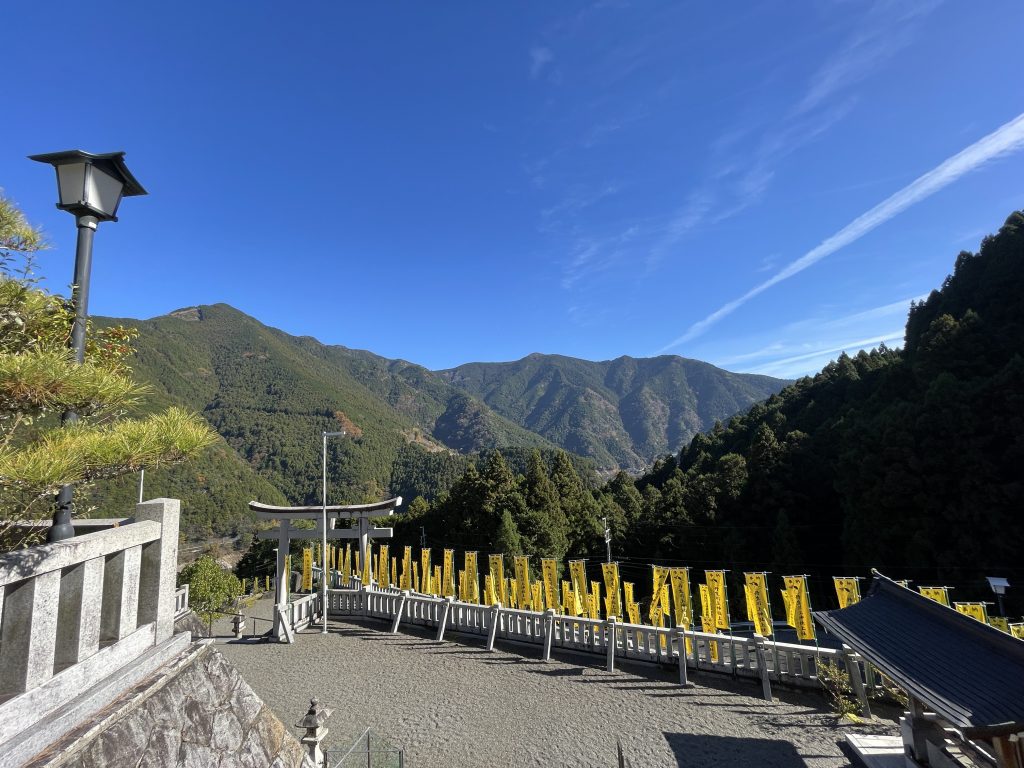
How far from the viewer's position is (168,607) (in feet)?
13.3

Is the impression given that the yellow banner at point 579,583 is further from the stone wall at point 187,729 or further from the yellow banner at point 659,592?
the stone wall at point 187,729

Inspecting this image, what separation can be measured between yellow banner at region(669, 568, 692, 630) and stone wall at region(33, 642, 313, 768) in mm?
7987

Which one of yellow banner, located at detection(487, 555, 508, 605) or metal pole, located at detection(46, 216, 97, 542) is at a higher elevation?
metal pole, located at detection(46, 216, 97, 542)

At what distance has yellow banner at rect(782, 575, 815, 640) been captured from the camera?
962 cm

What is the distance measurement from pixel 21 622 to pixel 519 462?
130 metres

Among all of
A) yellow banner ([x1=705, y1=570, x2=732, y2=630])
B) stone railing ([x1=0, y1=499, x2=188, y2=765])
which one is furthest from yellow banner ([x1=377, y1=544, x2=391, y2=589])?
stone railing ([x1=0, y1=499, x2=188, y2=765])

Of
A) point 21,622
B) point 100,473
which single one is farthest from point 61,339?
point 21,622

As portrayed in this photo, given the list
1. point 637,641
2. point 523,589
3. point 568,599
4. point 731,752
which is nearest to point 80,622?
point 731,752

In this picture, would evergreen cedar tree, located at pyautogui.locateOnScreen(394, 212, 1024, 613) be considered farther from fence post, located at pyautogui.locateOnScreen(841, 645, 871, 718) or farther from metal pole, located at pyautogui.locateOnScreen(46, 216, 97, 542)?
metal pole, located at pyautogui.locateOnScreen(46, 216, 97, 542)

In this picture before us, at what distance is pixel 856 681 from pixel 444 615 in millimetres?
8593

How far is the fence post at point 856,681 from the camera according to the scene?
23.9 feet

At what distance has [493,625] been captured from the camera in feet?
37.2

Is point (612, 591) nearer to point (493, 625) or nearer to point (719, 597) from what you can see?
point (719, 597)

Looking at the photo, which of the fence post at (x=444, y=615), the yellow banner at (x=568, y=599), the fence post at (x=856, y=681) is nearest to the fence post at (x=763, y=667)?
the fence post at (x=856, y=681)
